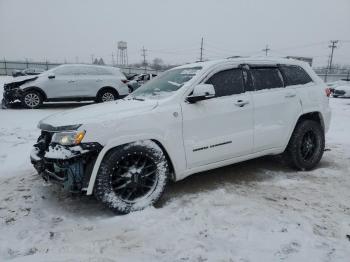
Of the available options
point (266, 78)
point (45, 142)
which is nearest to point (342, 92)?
point (266, 78)

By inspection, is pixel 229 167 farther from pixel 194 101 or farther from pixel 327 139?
Result: pixel 327 139

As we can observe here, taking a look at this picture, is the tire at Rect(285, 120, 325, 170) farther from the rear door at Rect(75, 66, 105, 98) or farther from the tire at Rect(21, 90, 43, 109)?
the tire at Rect(21, 90, 43, 109)

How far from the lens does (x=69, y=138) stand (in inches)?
127

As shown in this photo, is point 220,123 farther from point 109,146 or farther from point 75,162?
point 75,162

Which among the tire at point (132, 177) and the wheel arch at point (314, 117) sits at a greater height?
the wheel arch at point (314, 117)

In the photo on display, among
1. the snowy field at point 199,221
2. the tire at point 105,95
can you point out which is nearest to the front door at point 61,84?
the tire at point 105,95

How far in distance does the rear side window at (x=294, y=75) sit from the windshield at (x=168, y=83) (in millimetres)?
1467

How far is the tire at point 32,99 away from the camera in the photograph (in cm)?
1068

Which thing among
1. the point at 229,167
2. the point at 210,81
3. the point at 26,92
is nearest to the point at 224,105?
the point at 210,81

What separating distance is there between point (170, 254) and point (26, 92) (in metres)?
9.63

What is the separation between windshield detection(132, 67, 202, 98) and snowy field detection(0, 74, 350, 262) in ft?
4.23

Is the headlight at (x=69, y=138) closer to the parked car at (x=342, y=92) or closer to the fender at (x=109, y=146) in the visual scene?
the fender at (x=109, y=146)

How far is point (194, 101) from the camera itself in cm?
378

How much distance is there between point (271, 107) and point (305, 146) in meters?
1.00
